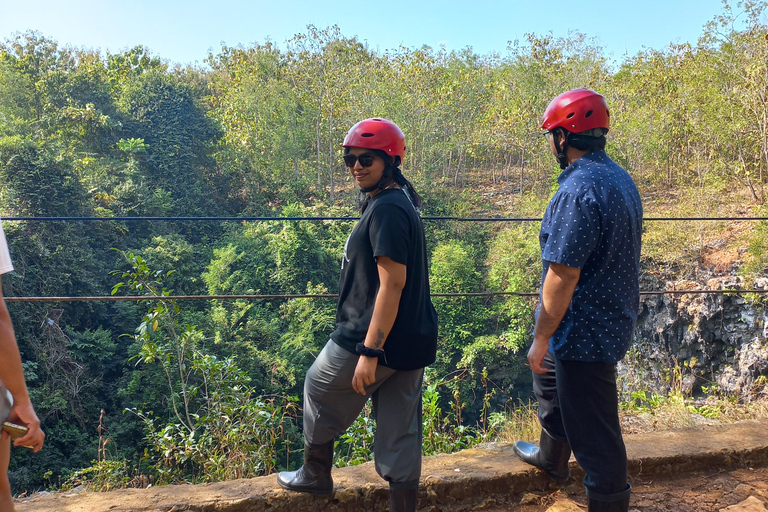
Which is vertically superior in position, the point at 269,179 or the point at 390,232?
the point at 269,179

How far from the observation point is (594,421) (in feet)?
5.60

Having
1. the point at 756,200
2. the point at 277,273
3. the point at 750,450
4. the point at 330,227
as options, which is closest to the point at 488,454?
the point at 750,450

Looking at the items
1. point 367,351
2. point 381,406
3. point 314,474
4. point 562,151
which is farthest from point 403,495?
point 562,151

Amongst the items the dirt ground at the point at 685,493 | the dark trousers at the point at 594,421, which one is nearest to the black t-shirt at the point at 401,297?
the dark trousers at the point at 594,421

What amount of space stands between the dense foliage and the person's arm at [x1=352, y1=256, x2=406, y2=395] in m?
7.65

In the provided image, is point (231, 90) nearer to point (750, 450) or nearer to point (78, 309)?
point (78, 309)

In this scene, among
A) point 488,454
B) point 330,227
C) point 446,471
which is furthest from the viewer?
point 330,227

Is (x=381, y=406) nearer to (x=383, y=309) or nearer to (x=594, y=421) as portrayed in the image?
(x=383, y=309)

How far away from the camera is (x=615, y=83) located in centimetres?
2145

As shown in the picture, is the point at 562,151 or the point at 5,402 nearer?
the point at 5,402

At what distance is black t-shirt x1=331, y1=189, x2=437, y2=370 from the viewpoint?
1744 millimetres

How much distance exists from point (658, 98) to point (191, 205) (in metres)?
17.6

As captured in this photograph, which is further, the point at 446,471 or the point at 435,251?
the point at 435,251

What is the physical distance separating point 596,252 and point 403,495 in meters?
0.96
